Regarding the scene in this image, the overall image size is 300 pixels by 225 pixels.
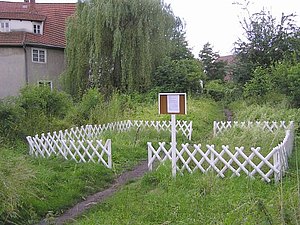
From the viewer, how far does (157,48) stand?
25.1m

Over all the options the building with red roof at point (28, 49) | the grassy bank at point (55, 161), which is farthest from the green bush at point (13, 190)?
the building with red roof at point (28, 49)

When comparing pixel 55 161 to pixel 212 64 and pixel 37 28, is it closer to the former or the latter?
pixel 37 28

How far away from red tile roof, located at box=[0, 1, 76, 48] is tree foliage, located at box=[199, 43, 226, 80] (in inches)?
588

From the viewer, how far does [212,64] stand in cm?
4153

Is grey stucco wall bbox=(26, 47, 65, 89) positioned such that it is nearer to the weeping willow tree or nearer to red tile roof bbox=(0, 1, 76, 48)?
red tile roof bbox=(0, 1, 76, 48)

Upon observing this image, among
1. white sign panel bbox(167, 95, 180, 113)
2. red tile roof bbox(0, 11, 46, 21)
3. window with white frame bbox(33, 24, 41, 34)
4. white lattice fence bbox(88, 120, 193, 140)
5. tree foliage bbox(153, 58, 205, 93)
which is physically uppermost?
red tile roof bbox(0, 11, 46, 21)

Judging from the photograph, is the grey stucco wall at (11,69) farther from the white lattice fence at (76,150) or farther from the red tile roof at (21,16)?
the white lattice fence at (76,150)

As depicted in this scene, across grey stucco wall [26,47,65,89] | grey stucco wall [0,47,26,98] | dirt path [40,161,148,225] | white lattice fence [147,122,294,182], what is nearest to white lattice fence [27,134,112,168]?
dirt path [40,161,148,225]

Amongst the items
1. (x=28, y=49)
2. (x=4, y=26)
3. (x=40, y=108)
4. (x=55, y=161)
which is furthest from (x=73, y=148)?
(x=4, y=26)

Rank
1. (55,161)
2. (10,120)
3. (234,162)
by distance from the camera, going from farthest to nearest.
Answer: (10,120) < (55,161) < (234,162)

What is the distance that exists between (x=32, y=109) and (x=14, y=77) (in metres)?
16.1

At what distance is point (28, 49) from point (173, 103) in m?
24.3

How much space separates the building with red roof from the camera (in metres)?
28.9

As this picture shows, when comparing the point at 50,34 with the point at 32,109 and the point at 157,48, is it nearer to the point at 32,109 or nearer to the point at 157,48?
the point at 157,48
